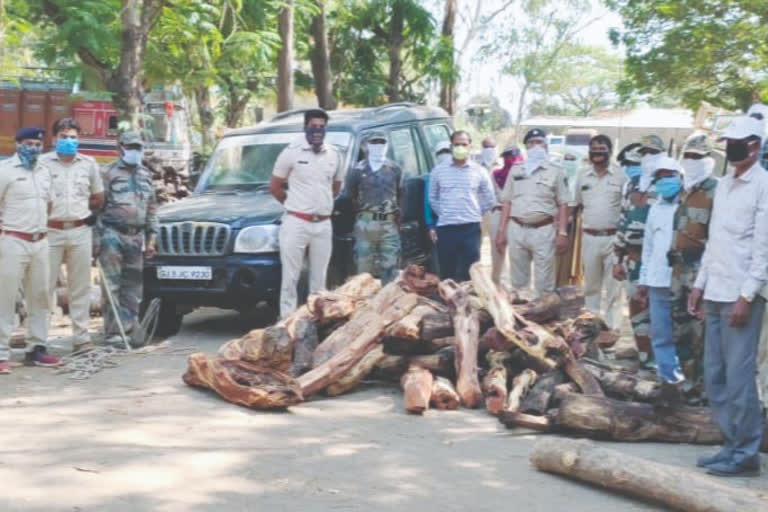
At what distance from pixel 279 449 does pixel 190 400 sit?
1374 mm

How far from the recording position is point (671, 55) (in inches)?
691

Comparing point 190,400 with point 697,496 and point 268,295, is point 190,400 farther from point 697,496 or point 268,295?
point 697,496

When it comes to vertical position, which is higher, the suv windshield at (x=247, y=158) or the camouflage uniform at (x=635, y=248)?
the suv windshield at (x=247, y=158)

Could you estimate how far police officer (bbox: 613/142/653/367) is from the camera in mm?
8375

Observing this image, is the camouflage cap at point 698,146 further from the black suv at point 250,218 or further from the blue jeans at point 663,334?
the black suv at point 250,218

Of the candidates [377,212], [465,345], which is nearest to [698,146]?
[465,345]

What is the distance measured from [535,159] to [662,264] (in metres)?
2.60

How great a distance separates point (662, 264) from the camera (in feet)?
24.9

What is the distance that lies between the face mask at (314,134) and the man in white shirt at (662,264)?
3129mm

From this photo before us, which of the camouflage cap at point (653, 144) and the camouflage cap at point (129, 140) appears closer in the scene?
the camouflage cap at point (653, 144)

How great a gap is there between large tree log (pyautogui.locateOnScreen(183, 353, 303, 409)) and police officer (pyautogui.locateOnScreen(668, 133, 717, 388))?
2908mm

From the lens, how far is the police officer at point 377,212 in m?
9.72

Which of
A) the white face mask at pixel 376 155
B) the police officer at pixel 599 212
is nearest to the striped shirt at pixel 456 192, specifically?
the white face mask at pixel 376 155

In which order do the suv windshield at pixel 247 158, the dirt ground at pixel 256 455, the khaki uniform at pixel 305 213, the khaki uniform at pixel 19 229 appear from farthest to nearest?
the suv windshield at pixel 247 158
the khaki uniform at pixel 305 213
the khaki uniform at pixel 19 229
the dirt ground at pixel 256 455
